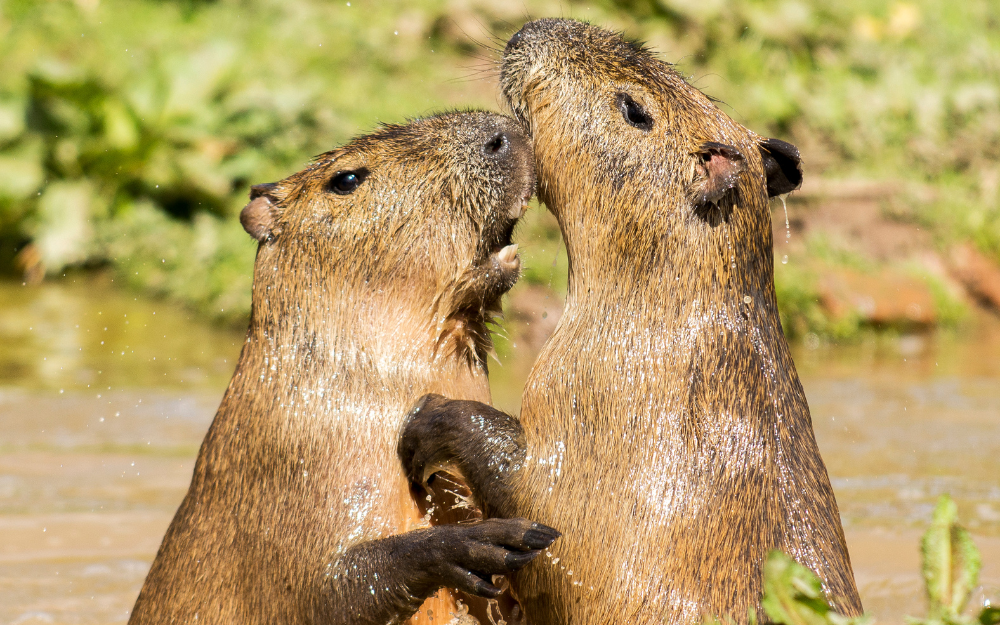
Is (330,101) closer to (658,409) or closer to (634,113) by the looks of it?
(634,113)

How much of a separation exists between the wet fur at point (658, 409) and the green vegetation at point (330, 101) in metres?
5.24

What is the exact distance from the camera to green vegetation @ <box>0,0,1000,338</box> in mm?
9508

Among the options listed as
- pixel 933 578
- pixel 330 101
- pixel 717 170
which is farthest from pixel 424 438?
pixel 330 101

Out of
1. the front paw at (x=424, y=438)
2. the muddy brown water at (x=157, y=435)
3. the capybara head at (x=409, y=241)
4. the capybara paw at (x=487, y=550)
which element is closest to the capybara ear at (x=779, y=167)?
the capybara head at (x=409, y=241)

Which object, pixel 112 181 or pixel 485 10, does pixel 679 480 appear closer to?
pixel 112 181

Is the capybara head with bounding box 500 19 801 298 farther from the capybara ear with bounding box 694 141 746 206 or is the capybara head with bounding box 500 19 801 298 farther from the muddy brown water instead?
the muddy brown water

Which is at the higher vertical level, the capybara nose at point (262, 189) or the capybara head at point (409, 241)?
the capybara nose at point (262, 189)

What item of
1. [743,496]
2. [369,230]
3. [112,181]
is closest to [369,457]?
[369,230]

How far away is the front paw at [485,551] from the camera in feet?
8.54

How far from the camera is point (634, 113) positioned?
3184 millimetres

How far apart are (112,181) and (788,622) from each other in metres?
8.70

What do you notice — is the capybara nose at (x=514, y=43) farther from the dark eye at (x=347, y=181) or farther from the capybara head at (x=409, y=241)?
the dark eye at (x=347, y=181)

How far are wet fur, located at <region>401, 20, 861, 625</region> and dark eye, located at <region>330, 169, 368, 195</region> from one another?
0.54 metres

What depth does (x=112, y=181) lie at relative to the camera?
9.88m
